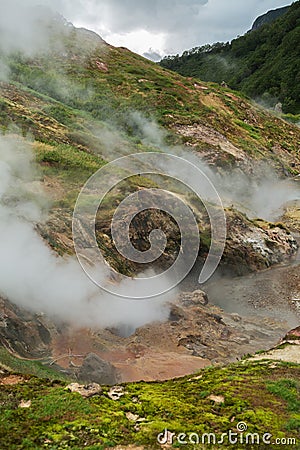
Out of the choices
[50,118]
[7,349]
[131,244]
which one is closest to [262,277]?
[131,244]

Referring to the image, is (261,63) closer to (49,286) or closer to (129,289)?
(129,289)

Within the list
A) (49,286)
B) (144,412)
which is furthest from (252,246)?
(144,412)

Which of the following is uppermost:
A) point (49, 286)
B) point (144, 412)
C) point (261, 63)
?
point (261, 63)

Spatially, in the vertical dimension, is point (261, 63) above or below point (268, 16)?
below

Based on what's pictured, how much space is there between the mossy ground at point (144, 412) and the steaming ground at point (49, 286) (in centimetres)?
438

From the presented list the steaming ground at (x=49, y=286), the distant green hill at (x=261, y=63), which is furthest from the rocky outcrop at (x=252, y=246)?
the distant green hill at (x=261, y=63)

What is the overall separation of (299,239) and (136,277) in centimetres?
1435

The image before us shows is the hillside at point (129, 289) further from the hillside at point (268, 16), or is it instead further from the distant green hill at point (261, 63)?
the hillside at point (268, 16)

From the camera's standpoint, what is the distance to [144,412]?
7441 mm

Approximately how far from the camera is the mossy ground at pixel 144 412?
21.1 feet

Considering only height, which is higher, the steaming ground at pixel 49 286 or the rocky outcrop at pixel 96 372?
the steaming ground at pixel 49 286

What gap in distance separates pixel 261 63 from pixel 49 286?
81748 mm

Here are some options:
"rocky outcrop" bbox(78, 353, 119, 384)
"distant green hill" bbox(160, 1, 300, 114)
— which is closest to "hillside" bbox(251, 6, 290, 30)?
"distant green hill" bbox(160, 1, 300, 114)

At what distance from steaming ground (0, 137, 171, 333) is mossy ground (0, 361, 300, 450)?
4.38 m
